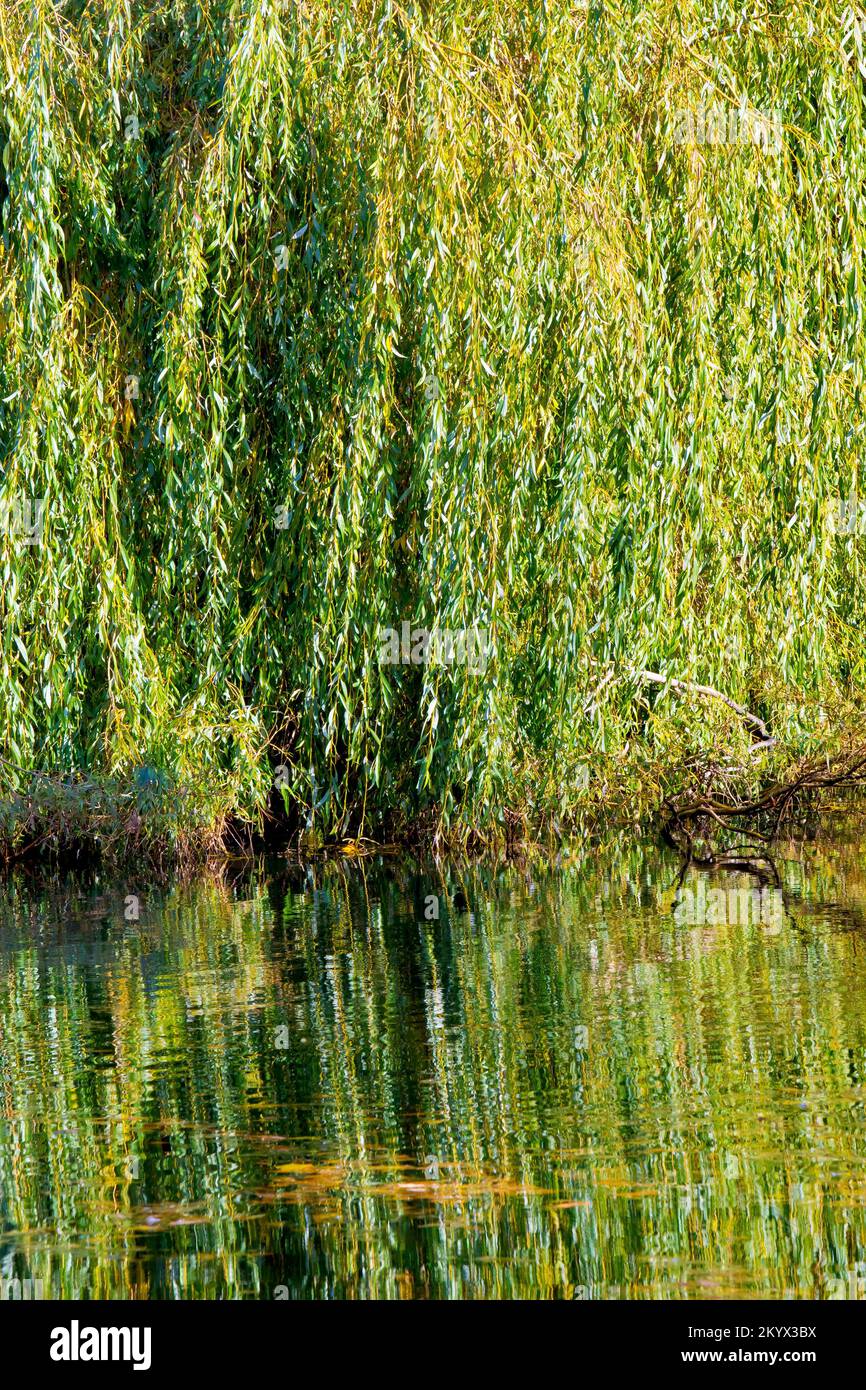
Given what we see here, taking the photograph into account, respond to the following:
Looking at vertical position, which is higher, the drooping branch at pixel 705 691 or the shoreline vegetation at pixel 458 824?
the drooping branch at pixel 705 691

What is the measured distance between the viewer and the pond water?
167 inches

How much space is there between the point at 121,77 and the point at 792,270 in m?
4.20

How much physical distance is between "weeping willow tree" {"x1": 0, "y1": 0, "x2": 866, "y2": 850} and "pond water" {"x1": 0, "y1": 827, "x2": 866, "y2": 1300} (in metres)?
1.85

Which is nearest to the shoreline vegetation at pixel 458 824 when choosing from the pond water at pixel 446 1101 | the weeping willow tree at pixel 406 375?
the weeping willow tree at pixel 406 375

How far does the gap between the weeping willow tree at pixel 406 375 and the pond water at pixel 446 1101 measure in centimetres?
185

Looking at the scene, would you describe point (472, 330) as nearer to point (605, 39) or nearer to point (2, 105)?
point (605, 39)

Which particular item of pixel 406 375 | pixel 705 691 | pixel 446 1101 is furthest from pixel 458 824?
pixel 446 1101

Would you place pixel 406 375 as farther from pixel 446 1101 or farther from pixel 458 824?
pixel 446 1101

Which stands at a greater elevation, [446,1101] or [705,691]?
[446,1101]

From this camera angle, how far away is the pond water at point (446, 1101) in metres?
4.23

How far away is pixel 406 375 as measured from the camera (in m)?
10.9

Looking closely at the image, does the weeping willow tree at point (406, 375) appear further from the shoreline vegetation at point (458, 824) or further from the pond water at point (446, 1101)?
Result: the pond water at point (446, 1101)

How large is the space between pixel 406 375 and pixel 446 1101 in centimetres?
617

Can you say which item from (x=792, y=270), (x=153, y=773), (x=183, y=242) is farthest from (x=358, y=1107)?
(x=792, y=270)
